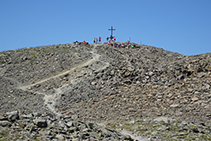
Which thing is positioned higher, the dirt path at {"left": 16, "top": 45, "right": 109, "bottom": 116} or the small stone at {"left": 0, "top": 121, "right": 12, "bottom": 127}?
the dirt path at {"left": 16, "top": 45, "right": 109, "bottom": 116}

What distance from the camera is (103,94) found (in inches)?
1590

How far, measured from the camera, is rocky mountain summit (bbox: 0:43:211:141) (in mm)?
23745

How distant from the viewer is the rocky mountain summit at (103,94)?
23.7 meters

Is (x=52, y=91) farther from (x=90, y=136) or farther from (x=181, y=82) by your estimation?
(x=90, y=136)

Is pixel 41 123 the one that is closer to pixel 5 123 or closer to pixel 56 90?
pixel 5 123

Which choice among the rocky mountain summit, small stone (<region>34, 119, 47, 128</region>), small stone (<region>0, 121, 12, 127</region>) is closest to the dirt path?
the rocky mountain summit

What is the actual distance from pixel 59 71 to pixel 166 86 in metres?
17.5

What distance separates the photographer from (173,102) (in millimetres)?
37281

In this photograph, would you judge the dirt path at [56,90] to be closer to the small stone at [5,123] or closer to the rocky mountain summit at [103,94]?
the rocky mountain summit at [103,94]

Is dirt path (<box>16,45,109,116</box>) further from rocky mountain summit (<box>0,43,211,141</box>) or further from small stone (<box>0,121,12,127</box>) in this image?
small stone (<box>0,121,12,127</box>)

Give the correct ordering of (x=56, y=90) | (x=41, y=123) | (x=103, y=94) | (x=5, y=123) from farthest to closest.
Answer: (x=56, y=90) < (x=103, y=94) < (x=41, y=123) < (x=5, y=123)

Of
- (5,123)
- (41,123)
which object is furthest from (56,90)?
(5,123)

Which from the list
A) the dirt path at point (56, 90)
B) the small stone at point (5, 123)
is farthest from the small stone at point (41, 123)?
the dirt path at point (56, 90)

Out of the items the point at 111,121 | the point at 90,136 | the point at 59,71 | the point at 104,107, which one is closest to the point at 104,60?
the point at 59,71
